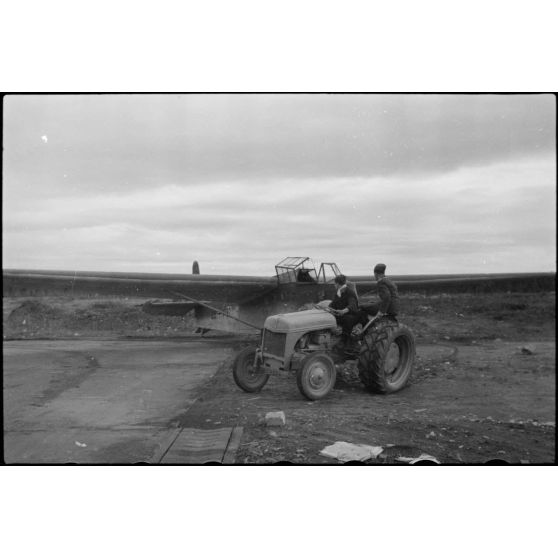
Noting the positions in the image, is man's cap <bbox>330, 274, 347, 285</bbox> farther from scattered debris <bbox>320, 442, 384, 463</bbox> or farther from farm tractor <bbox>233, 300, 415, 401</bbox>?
scattered debris <bbox>320, 442, 384, 463</bbox>

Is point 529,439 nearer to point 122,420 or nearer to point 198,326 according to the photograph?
point 122,420

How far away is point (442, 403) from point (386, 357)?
79cm

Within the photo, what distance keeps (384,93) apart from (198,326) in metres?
7.62

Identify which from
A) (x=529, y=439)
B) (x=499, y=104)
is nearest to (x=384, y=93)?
(x=499, y=104)

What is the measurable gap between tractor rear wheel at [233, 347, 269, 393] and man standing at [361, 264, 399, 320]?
1.53 m

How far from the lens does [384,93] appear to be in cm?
469

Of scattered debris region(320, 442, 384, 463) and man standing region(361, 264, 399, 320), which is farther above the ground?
man standing region(361, 264, 399, 320)

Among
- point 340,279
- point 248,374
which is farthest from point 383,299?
point 248,374

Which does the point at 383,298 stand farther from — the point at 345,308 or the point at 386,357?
the point at 386,357

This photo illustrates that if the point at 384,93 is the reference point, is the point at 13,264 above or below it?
below

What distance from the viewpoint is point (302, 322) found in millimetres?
5633

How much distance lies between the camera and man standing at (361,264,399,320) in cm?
563

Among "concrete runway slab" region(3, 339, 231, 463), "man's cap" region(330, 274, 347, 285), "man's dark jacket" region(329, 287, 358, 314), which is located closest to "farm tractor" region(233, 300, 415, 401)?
"man's dark jacket" region(329, 287, 358, 314)
